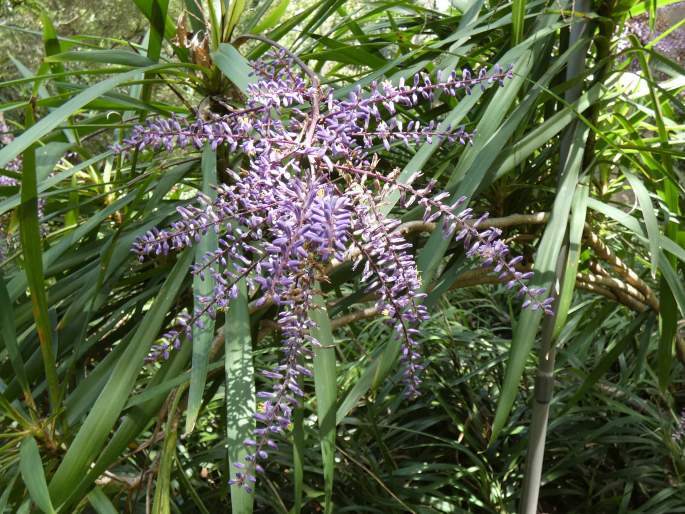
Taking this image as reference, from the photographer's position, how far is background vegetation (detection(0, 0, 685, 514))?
2.29 feet

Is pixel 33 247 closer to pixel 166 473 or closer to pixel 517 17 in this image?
pixel 166 473

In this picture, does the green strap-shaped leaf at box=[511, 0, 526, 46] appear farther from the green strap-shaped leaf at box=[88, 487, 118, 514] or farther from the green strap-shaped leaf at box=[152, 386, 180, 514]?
the green strap-shaped leaf at box=[88, 487, 118, 514]

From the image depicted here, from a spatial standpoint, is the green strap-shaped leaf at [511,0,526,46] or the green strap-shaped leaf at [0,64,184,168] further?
the green strap-shaped leaf at [511,0,526,46]

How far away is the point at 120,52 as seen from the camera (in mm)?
808

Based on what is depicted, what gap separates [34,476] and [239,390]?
0.61 feet

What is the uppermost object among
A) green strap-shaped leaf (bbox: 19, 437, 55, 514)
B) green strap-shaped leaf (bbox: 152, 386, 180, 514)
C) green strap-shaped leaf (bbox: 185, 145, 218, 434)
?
green strap-shaped leaf (bbox: 185, 145, 218, 434)

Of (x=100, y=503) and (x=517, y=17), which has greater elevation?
(x=517, y=17)

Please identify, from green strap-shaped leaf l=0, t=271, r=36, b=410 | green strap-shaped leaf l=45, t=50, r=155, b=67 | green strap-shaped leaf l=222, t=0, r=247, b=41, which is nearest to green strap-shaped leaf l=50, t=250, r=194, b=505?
green strap-shaped leaf l=0, t=271, r=36, b=410

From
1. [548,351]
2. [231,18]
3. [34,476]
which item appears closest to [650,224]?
[548,351]

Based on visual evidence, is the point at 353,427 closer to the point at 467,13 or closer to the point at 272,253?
the point at 467,13

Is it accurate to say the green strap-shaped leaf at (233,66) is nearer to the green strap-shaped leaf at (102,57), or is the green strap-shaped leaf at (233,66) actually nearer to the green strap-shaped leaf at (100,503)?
the green strap-shaped leaf at (102,57)

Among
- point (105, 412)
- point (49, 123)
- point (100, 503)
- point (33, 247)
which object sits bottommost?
point (100, 503)

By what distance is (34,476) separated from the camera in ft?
1.98

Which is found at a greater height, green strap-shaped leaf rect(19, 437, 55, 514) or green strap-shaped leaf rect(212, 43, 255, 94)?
green strap-shaped leaf rect(212, 43, 255, 94)
